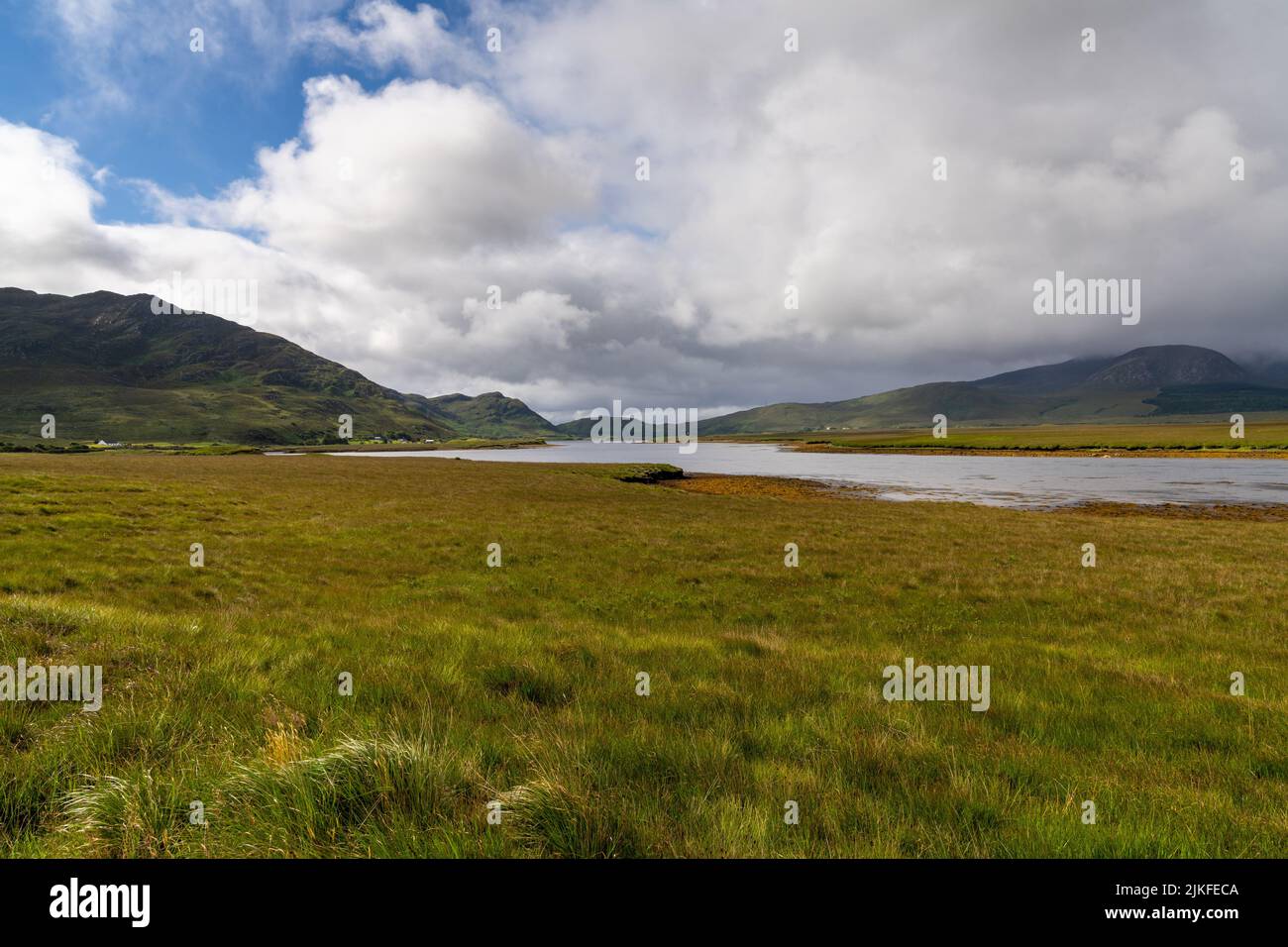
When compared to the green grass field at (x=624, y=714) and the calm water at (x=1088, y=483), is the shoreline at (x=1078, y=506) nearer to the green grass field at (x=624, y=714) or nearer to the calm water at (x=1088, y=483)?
the calm water at (x=1088, y=483)

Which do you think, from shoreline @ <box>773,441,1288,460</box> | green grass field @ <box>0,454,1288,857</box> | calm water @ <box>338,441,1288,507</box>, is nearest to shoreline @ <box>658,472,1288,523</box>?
calm water @ <box>338,441,1288,507</box>

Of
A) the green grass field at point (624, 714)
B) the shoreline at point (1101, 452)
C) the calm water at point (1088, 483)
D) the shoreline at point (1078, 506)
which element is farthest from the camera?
the shoreline at point (1101, 452)

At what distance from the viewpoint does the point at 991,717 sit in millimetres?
6695

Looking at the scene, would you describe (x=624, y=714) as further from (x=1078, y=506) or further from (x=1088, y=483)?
(x=1088, y=483)

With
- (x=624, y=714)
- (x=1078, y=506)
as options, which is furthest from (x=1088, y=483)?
(x=624, y=714)

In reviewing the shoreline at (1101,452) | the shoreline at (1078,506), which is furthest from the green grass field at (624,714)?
the shoreline at (1101,452)

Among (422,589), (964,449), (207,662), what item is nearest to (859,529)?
(422,589)

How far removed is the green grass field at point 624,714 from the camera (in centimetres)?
348

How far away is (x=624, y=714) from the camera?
6027 mm

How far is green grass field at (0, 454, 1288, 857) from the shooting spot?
3.48m

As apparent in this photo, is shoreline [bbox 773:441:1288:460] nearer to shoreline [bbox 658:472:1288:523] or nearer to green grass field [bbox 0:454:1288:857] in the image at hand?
shoreline [bbox 658:472:1288:523]

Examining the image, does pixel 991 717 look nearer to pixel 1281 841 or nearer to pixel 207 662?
pixel 1281 841

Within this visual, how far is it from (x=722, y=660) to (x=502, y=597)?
8.96 m

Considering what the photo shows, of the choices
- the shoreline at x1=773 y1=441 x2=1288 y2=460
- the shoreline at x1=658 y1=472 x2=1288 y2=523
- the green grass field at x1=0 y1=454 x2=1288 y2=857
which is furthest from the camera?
the shoreline at x1=773 y1=441 x2=1288 y2=460
